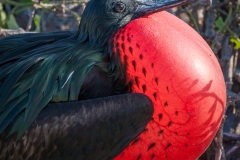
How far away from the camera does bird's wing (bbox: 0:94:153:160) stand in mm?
2291

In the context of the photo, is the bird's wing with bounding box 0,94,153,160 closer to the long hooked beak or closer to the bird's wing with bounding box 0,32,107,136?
the bird's wing with bounding box 0,32,107,136

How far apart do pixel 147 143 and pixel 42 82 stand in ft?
1.29

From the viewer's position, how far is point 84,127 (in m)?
2.30

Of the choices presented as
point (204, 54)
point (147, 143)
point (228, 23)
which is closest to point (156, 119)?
point (147, 143)

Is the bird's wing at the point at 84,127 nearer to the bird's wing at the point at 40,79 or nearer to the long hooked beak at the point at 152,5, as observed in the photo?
the bird's wing at the point at 40,79

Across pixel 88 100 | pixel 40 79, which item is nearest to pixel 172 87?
pixel 88 100

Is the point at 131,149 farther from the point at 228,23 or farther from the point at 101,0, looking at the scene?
the point at 228,23

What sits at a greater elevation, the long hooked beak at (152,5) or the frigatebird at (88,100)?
the long hooked beak at (152,5)

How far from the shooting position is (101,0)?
96.7 inches

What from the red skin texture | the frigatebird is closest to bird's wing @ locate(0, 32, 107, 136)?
the frigatebird

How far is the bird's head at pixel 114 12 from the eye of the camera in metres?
2.44

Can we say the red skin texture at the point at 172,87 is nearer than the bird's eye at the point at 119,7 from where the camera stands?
Yes

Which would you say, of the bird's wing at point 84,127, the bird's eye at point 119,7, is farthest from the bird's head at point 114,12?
the bird's wing at point 84,127

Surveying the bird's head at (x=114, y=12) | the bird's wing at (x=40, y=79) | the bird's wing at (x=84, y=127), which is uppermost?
the bird's head at (x=114, y=12)
